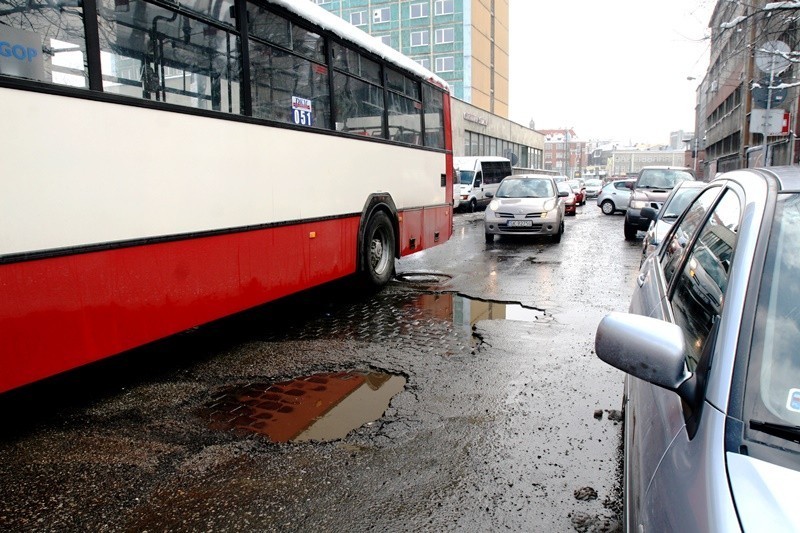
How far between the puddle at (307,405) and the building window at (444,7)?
6327 cm

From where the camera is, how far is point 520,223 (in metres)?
14.7

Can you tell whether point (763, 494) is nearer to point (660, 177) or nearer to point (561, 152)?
point (660, 177)

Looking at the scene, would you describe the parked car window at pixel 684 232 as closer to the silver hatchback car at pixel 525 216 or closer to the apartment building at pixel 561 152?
the silver hatchback car at pixel 525 216

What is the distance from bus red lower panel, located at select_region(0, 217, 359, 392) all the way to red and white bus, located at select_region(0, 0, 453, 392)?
1 centimetres

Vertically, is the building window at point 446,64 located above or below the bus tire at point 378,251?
above

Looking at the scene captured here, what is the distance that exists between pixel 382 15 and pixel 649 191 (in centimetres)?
5621

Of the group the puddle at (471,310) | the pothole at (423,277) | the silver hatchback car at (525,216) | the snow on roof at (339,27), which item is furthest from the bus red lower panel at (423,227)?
the silver hatchback car at (525,216)

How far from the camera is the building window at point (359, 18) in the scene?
218 ft

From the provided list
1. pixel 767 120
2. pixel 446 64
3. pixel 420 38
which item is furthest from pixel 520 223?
pixel 420 38

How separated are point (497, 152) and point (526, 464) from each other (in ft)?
167

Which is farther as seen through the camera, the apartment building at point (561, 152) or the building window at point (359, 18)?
the apartment building at point (561, 152)

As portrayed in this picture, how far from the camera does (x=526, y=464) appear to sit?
3.52 metres

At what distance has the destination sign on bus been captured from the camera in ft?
11.6

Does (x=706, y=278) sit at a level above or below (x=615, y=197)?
above
